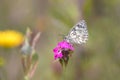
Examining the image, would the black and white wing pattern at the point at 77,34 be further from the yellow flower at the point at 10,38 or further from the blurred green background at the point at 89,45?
the yellow flower at the point at 10,38

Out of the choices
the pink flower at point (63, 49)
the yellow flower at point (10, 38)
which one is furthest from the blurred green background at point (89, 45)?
the pink flower at point (63, 49)

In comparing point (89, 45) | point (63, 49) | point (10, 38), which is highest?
point (10, 38)

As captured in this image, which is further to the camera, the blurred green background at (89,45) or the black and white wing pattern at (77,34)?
the blurred green background at (89,45)

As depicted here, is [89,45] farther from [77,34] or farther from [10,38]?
[77,34]

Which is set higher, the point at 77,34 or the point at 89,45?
the point at 89,45

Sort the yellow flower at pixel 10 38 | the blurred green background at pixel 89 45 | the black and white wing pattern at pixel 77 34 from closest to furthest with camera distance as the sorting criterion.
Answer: the black and white wing pattern at pixel 77 34, the blurred green background at pixel 89 45, the yellow flower at pixel 10 38

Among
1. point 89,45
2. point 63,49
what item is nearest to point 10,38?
point 89,45

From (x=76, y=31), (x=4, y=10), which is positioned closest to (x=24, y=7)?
(x=4, y=10)

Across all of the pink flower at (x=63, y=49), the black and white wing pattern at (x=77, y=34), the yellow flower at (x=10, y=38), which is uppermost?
the yellow flower at (x=10, y=38)

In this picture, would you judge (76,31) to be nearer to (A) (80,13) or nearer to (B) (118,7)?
(A) (80,13)
